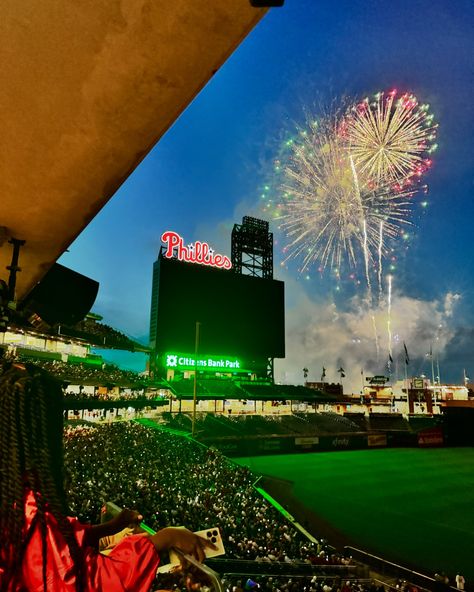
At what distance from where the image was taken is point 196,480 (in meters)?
14.0

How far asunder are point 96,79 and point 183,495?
12391 mm

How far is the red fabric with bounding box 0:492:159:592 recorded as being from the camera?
1482 millimetres

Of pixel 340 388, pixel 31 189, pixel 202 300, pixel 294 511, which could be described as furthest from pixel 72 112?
pixel 340 388

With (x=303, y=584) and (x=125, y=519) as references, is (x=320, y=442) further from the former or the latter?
(x=125, y=519)

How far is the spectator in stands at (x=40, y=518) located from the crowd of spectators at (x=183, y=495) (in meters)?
6.73

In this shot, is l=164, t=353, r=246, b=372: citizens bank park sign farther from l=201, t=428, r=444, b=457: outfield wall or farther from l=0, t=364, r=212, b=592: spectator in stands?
l=0, t=364, r=212, b=592: spectator in stands

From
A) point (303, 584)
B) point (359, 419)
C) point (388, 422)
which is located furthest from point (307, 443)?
point (303, 584)

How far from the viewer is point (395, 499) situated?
18328mm

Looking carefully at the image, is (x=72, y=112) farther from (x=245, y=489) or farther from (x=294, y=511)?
(x=294, y=511)

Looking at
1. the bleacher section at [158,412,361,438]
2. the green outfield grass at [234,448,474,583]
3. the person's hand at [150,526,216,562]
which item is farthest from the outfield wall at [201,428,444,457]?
the person's hand at [150,526,216,562]

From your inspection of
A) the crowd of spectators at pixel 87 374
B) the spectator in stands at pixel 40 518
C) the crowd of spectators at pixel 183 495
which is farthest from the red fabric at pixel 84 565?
the crowd of spectators at pixel 87 374

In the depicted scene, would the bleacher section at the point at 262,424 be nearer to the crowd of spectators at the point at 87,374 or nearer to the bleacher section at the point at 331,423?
the bleacher section at the point at 331,423

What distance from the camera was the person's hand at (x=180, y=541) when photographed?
1940 millimetres

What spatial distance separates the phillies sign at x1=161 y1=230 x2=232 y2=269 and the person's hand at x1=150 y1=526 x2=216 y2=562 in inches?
1560
